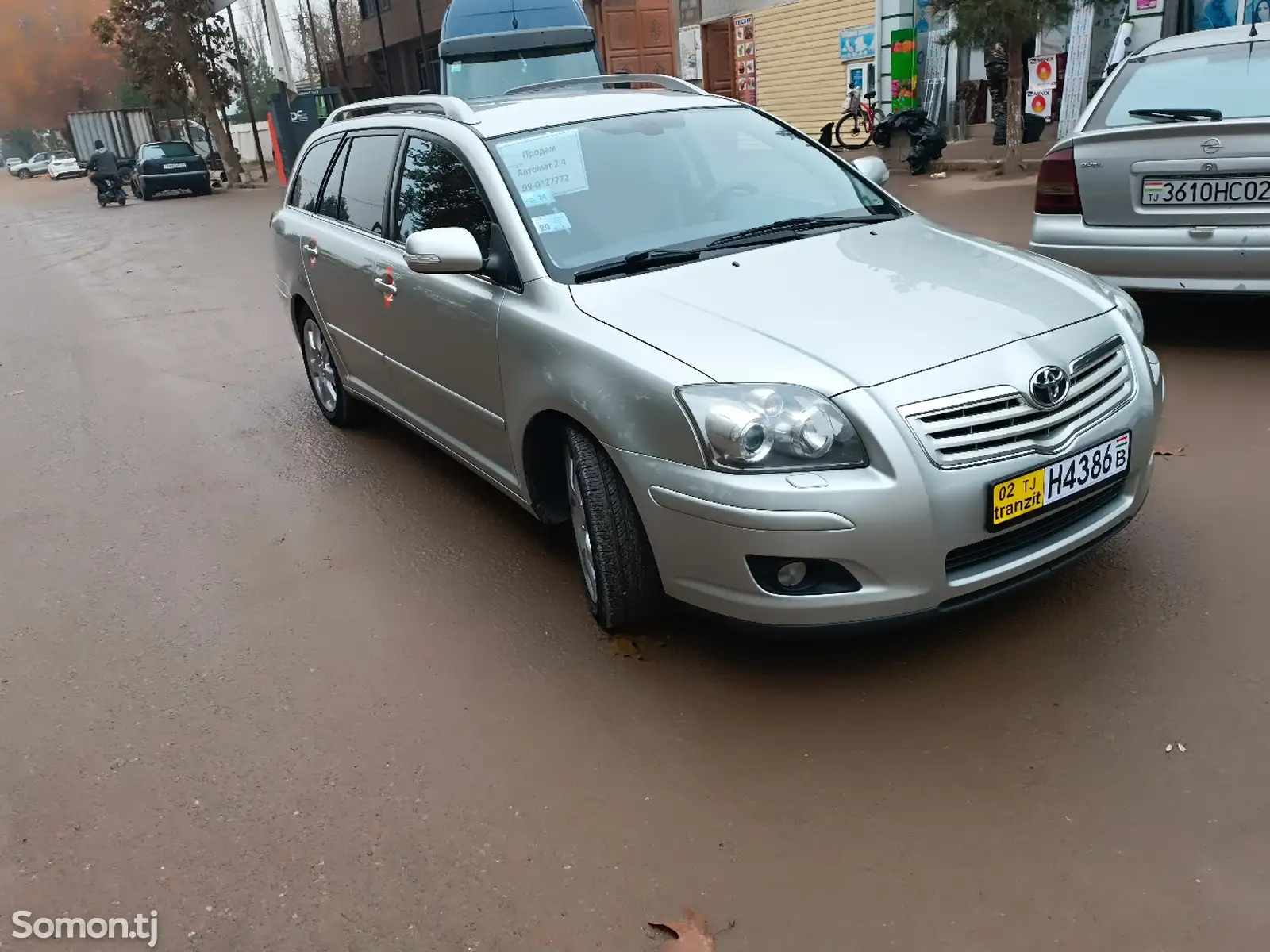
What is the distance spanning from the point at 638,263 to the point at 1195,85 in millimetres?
3660

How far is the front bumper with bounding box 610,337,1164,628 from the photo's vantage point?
2799mm

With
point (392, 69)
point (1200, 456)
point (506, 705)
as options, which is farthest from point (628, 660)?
point (392, 69)

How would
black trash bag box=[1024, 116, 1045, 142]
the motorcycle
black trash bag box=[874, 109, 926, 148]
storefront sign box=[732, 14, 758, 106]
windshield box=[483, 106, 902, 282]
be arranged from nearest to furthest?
windshield box=[483, 106, 902, 282] < black trash bag box=[1024, 116, 1045, 142] < black trash bag box=[874, 109, 926, 148] < storefront sign box=[732, 14, 758, 106] < the motorcycle

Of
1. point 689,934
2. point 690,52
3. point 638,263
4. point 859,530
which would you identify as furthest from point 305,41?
point 689,934

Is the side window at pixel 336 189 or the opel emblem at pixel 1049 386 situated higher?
the side window at pixel 336 189

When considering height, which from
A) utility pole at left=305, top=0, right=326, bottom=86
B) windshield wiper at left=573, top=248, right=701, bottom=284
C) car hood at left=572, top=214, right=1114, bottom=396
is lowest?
car hood at left=572, top=214, right=1114, bottom=396

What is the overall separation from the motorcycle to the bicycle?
65.3 ft

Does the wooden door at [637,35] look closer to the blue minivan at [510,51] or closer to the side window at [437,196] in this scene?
the blue minivan at [510,51]

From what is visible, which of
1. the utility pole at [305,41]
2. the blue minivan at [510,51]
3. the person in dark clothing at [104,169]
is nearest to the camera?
the blue minivan at [510,51]

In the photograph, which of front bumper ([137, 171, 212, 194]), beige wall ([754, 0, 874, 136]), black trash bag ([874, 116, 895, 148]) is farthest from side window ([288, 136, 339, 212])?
front bumper ([137, 171, 212, 194])

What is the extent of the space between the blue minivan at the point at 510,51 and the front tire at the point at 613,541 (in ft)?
34.5

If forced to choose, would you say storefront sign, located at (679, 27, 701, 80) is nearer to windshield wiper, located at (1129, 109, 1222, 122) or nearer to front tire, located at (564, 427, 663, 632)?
windshield wiper, located at (1129, 109, 1222, 122)

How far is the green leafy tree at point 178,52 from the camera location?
31766mm
